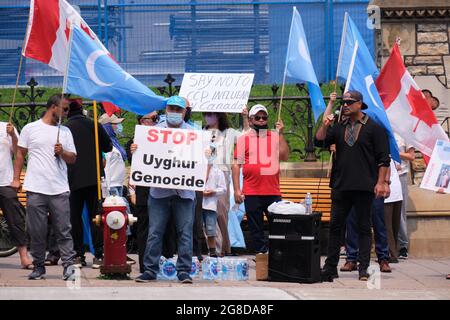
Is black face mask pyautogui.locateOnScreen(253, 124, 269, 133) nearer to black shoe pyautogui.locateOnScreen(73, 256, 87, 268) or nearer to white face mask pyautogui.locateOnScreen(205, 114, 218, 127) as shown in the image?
white face mask pyautogui.locateOnScreen(205, 114, 218, 127)

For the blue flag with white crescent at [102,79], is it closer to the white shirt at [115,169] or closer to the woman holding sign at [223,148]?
the woman holding sign at [223,148]

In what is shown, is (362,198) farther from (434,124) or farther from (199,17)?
(199,17)

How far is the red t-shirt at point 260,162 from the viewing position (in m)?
15.1

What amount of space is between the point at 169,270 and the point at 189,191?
896 mm

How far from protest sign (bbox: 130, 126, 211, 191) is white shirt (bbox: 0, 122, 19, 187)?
217cm

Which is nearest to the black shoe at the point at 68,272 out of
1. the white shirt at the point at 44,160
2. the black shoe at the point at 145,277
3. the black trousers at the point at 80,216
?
the black shoe at the point at 145,277

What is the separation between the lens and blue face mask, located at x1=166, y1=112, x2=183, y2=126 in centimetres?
1345

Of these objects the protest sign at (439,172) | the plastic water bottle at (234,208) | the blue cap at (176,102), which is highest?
the blue cap at (176,102)

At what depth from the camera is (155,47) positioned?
25734mm

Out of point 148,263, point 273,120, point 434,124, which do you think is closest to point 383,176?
point 434,124

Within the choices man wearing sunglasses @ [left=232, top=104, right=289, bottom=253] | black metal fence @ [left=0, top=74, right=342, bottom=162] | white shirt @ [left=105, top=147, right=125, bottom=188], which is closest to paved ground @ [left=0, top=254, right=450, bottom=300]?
man wearing sunglasses @ [left=232, top=104, right=289, bottom=253]

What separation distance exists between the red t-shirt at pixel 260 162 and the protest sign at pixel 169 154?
169cm

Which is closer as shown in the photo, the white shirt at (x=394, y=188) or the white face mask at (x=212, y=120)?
the white face mask at (x=212, y=120)
